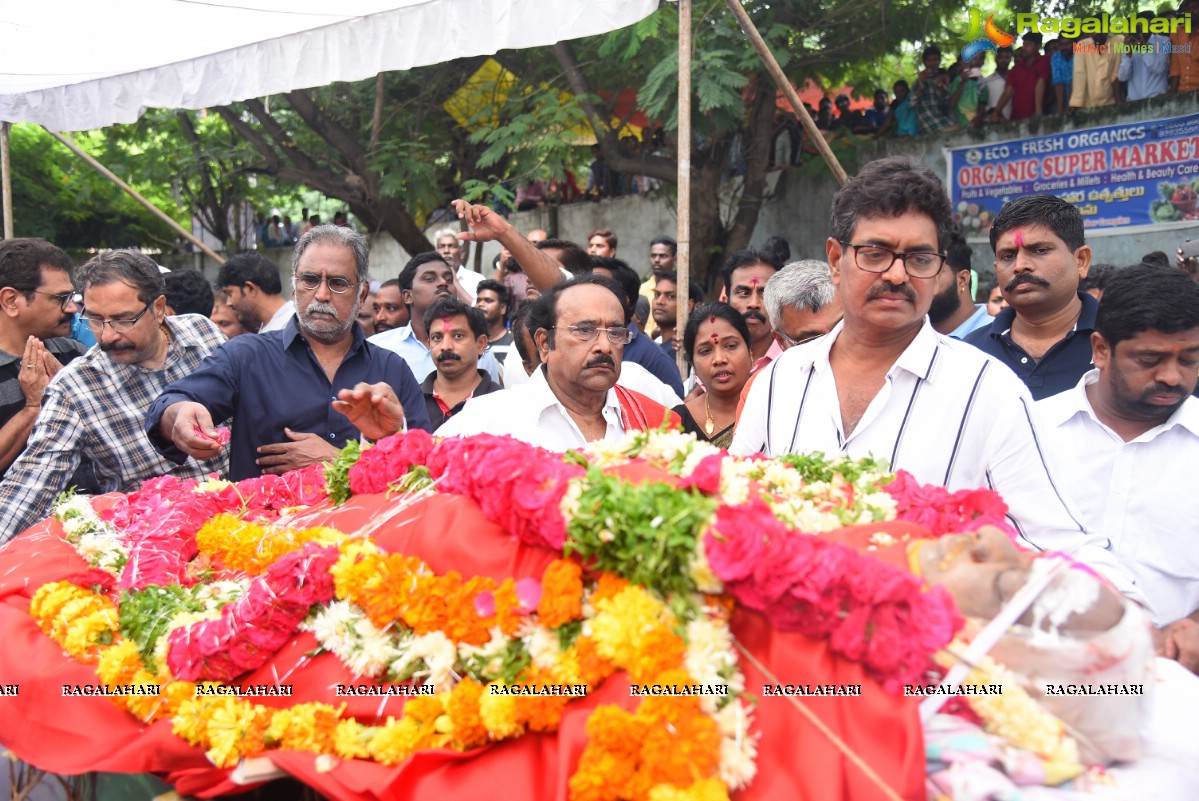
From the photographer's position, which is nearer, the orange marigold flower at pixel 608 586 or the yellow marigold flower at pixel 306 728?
the orange marigold flower at pixel 608 586

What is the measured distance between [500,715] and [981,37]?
11.6 metres

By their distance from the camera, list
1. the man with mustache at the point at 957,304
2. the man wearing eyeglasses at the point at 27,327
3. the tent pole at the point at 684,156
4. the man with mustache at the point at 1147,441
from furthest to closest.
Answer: the man with mustache at the point at 957,304, the tent pole at the point at 684,156, the man wearing eyeglasses at the point at 27,327, the man with mustache at the point at 1147,441

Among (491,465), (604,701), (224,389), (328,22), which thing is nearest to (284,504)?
(224,389)

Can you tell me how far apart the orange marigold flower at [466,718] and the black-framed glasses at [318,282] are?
238 cm

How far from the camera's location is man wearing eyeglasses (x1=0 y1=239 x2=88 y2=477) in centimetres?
426

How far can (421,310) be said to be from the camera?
6910 millimetres

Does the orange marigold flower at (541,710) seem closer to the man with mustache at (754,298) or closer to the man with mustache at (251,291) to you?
the man with mustache at (754,298)

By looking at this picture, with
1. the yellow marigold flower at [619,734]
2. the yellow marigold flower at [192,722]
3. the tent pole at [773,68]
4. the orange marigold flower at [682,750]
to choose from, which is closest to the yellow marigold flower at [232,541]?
the yellow marigold flower at [192,722]

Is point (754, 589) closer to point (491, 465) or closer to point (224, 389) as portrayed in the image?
point (491, 465)

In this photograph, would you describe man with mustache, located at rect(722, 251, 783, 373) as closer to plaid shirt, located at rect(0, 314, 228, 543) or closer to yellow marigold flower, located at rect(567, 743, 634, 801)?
plaid shirt, located at rect(0, 314, 228, 543)

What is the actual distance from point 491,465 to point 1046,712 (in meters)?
1.30

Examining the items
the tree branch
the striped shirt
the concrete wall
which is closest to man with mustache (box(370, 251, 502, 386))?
the concrete wall

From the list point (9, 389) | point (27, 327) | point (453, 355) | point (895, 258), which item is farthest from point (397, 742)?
point (453, 355)

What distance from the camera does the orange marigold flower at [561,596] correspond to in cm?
200
